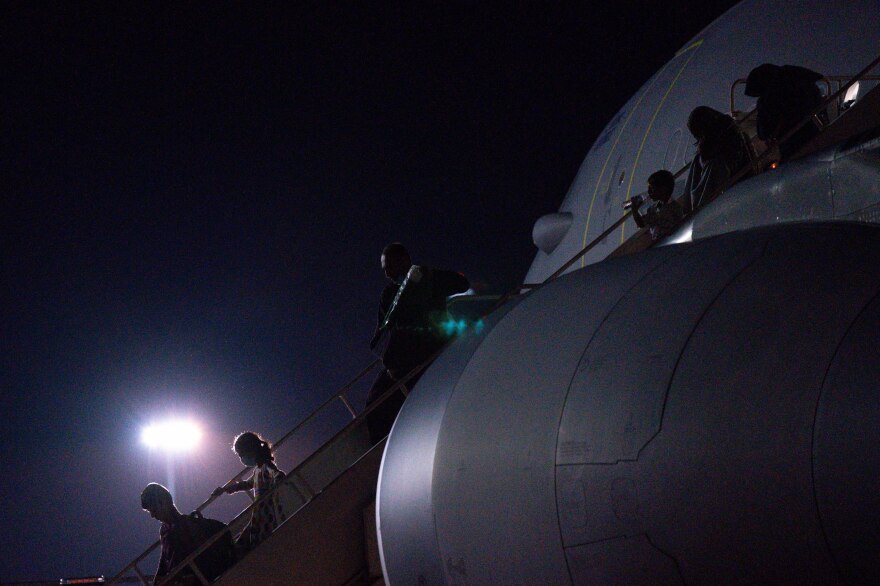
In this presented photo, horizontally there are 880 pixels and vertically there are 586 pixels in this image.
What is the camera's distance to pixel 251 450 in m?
8.52

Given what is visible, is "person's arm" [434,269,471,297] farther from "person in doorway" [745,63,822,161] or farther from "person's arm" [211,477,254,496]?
"person's arm" [211,477,254,496]

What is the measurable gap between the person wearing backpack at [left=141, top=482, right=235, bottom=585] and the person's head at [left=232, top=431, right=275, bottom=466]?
749 millimetres

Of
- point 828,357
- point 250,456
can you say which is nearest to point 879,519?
point 828,357

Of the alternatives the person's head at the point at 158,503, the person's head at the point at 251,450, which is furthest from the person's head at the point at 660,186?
the person's head at the point at 158,503

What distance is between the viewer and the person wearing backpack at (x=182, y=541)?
25.1ft

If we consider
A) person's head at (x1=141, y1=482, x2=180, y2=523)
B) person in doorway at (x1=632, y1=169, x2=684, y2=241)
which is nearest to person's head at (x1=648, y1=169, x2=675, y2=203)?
person in doorway at (x1=632, y1=169, x2=684, y2=241)

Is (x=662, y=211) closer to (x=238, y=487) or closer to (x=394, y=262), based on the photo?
(x=394, y=262)

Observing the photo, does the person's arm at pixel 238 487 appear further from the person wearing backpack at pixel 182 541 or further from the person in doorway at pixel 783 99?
the person in doorway at pixel 783 99

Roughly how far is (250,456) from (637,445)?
20.1 feet

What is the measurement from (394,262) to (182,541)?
309 centimetres

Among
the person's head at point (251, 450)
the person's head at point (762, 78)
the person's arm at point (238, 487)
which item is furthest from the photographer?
the person's arm at point (238, 487)

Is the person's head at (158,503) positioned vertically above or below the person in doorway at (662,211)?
above

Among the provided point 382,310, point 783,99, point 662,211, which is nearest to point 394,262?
point 382,310

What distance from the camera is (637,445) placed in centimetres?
303
